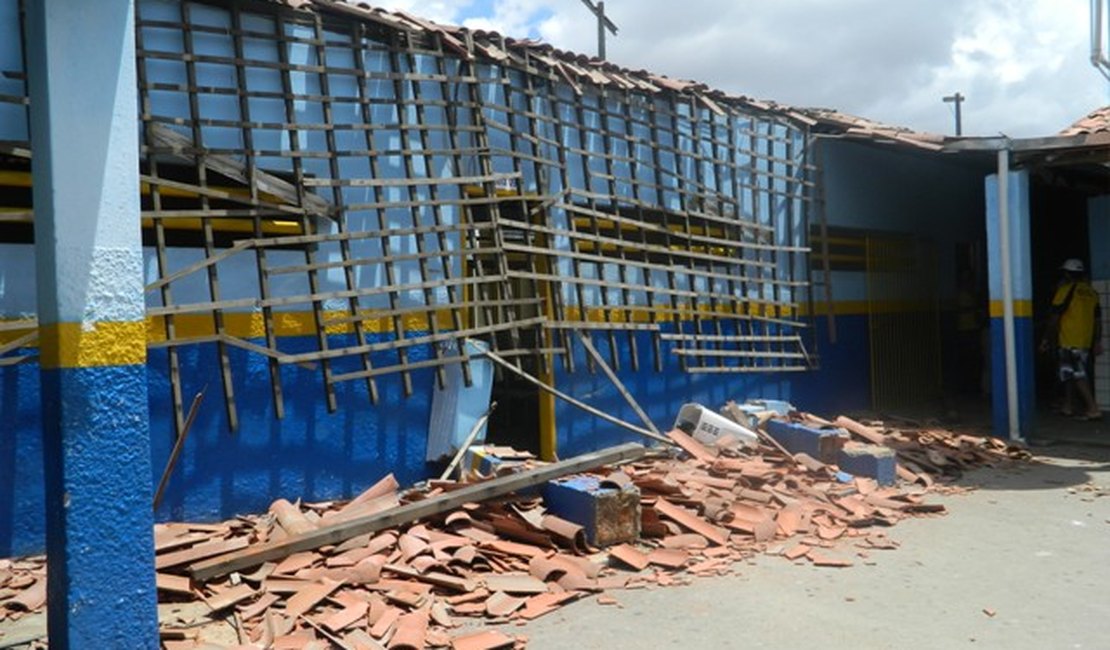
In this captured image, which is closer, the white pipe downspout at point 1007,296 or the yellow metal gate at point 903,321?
the white pipe downspout at point 1007,296

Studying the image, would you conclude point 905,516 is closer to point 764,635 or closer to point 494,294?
point 764,635

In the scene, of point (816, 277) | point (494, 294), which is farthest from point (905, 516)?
point (816, 277)

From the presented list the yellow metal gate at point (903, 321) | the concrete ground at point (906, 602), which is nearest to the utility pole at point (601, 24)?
the yellow metal gate at point (903, 321)

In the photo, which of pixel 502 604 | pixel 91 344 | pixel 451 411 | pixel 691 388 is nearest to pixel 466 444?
pixel 451 411

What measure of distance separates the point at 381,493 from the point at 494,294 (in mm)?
2424

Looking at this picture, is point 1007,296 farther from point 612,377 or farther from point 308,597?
point 308,597

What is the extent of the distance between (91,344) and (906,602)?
4.70 m

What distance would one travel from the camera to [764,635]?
5316 mm

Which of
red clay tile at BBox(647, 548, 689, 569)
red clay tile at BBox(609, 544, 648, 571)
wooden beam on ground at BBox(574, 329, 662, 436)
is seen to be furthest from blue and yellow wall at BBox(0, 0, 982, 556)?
red clay tile at BBox(647, 548, 689, 569)

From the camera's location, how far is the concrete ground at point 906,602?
207 inches

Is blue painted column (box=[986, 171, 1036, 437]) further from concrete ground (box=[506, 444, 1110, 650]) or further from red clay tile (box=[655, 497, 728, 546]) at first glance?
red clay tile (box=[655, 497, 728, 546])

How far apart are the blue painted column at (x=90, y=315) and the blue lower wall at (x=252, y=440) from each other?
6.38ft

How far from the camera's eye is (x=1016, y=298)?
11.3m

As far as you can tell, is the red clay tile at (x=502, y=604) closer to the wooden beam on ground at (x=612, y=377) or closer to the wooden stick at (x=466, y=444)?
the wooden stick at (x=466, y=444)
